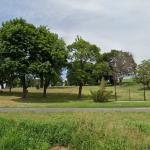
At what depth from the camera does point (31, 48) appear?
66375 millimetres

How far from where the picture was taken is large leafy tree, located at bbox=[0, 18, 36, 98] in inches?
2559

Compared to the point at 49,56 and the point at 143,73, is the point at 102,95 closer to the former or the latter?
the point at 49,56

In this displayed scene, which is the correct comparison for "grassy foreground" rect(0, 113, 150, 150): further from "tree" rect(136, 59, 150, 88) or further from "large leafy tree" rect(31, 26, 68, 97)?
"tree" rect(136, 59, 150, 88)

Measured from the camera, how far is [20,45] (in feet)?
217

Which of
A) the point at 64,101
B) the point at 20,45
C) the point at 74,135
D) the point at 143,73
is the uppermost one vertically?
the point at 20,45

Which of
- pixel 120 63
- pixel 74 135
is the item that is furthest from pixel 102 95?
pixel 120 63

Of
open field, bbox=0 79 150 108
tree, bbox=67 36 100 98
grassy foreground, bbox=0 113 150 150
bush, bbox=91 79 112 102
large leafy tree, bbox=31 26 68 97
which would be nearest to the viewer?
grassy foreground, bbox=0 113 150 150

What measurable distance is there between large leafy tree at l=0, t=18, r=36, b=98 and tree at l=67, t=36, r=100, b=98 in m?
9.22

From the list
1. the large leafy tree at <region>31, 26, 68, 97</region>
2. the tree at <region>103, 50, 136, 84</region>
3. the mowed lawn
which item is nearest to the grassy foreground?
the mowed lawn

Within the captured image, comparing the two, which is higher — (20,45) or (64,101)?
(20,45)

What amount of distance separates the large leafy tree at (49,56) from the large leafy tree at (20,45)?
1111mm

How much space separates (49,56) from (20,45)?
4713 millimetres

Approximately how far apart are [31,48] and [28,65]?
286 centimetres

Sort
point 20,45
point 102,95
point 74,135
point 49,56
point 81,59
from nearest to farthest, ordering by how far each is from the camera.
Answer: point 74,135
point 102,95
point 20,45
point 49,56
point 81,59
